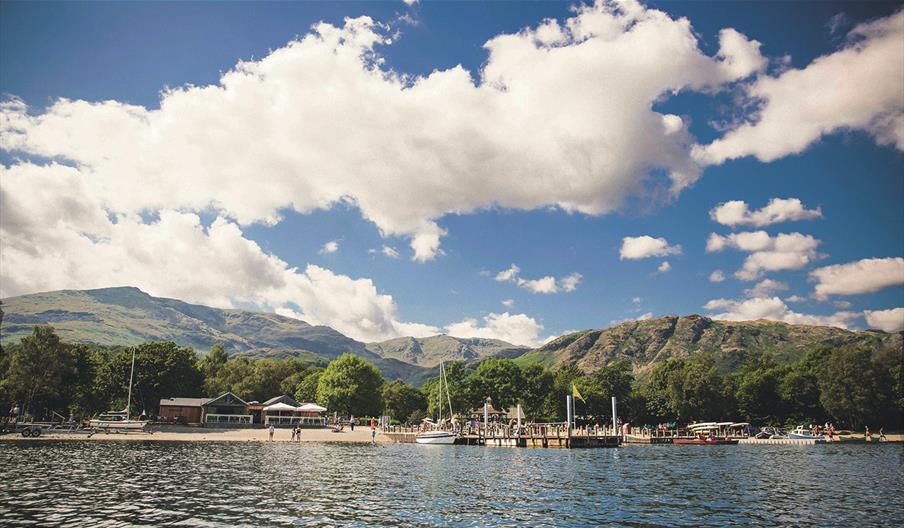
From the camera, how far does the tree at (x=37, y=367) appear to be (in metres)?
84.7

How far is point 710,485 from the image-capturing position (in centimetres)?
3641

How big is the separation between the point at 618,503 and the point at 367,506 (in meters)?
12.9

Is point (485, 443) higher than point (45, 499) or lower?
lower

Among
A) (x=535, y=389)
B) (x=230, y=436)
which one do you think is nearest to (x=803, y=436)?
(x=535, y=389)

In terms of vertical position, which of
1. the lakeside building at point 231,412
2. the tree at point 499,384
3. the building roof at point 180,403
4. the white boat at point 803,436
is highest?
the tree at point 499,384

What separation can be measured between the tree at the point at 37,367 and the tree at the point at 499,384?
79579 mm

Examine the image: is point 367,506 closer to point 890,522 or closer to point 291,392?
point 890,522

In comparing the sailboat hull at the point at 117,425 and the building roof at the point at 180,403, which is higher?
the building roof at the point at 180,403

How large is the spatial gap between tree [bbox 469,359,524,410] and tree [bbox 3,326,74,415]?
79579 millimetres

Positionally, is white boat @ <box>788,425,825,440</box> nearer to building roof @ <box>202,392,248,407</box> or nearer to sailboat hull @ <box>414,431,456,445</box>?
sailboat hull @ <box>414,431,456,445</box>

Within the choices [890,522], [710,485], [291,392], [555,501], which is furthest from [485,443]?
[291,392]

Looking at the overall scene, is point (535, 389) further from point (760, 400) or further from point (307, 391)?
point (307, 391)

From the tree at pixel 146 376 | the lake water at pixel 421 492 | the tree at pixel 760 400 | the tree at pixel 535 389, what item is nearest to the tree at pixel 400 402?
the tree at pixel 535 389

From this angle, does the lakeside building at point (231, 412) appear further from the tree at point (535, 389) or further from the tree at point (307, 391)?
the tree at point (535, 389)
